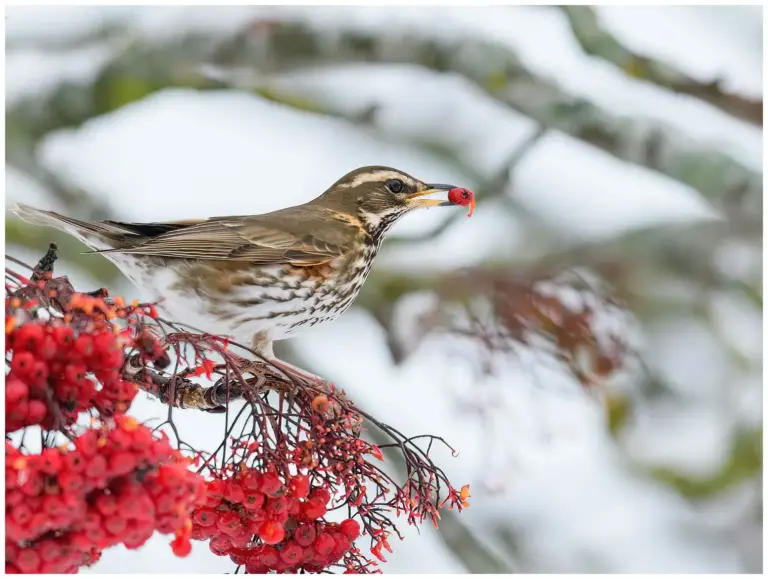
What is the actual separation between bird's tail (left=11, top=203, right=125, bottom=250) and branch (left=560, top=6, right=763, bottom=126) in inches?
38.6

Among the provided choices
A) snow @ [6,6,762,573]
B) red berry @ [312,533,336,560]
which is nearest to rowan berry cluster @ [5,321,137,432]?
red berry @ [312,533,336,560]

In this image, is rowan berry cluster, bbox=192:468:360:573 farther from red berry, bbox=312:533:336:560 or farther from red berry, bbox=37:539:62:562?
red berry, bbox=37:539:62:562

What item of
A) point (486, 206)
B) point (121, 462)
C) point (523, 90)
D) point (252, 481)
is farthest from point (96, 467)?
point (486, 206)

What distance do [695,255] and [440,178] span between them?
26.7 inches

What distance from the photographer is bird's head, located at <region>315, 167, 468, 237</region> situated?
1374 mm

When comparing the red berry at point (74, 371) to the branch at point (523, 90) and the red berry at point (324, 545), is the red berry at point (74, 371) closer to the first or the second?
the red berry at point (324, 545)

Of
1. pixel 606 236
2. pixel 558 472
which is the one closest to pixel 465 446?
pixel 558 472

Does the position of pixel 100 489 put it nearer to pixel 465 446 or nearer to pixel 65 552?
pixel 65 552

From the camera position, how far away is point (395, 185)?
1378 mm

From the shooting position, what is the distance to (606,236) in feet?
6.75

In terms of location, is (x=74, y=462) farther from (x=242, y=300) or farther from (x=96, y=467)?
(x=242, y=300)

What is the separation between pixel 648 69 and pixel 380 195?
0.75 meters

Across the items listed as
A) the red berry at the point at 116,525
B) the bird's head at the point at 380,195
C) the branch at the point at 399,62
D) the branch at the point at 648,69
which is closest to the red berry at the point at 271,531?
the red berry at the point at 116,525

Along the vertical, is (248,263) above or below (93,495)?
above
